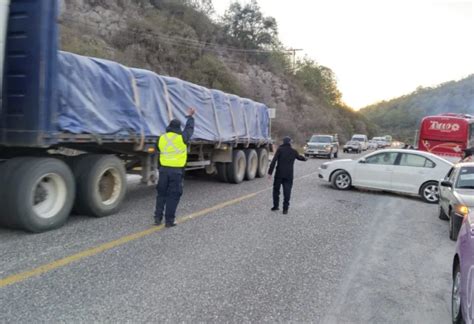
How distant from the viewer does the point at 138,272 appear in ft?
15.0

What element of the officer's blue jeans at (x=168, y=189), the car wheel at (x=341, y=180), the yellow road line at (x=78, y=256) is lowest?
the yellow road line at (x=78, y=256)

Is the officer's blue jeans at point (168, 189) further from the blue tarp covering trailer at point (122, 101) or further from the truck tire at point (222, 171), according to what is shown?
the truck tire at point (222, 171)

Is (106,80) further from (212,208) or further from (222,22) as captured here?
(222,22)

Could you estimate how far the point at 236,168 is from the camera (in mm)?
12734

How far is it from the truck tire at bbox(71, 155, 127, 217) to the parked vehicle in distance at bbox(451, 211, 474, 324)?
538 cm

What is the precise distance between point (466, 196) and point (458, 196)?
135 mm

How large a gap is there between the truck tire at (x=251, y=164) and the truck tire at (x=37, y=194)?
8.00 m

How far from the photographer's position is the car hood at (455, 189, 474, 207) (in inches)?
266

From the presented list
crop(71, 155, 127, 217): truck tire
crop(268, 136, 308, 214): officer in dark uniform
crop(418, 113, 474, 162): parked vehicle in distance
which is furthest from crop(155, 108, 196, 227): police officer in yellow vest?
crop(418, 113, 474, 162): parked vehicle in distance

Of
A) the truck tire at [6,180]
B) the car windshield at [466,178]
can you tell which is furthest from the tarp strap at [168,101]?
the car windshield at [466,178]

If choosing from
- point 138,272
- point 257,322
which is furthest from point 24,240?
point 257,322

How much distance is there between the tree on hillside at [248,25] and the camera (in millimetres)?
53225

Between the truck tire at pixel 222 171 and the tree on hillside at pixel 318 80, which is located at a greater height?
the tree on hillside at pixel 318 80

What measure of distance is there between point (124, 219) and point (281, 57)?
56579 mm
